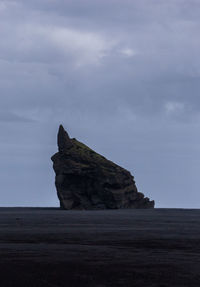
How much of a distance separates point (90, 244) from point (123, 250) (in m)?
7.88

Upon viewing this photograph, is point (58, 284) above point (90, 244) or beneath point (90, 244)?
beneath

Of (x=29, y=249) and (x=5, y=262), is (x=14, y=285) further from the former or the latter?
(x=29, y=249)

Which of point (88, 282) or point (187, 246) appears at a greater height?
point (187, 246)

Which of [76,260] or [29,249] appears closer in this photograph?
[76,260]

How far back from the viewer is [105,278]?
3422cm

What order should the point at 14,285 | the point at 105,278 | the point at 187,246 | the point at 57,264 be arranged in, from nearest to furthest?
the point at 14,285, the point at 105,278, the point at 57,264, the point at 187,246

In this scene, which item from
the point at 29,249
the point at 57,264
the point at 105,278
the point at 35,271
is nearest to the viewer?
the point at 105,278

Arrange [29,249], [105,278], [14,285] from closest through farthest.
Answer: [14,285]
[105,278]
[29,249]

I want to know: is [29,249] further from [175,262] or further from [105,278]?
[105,278]

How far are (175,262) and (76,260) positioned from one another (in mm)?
7072

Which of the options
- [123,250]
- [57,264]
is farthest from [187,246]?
[57,264]

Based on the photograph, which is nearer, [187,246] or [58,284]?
[58,284]

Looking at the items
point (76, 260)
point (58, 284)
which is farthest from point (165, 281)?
point (76, 260)

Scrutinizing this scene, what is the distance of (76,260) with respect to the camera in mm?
43344
